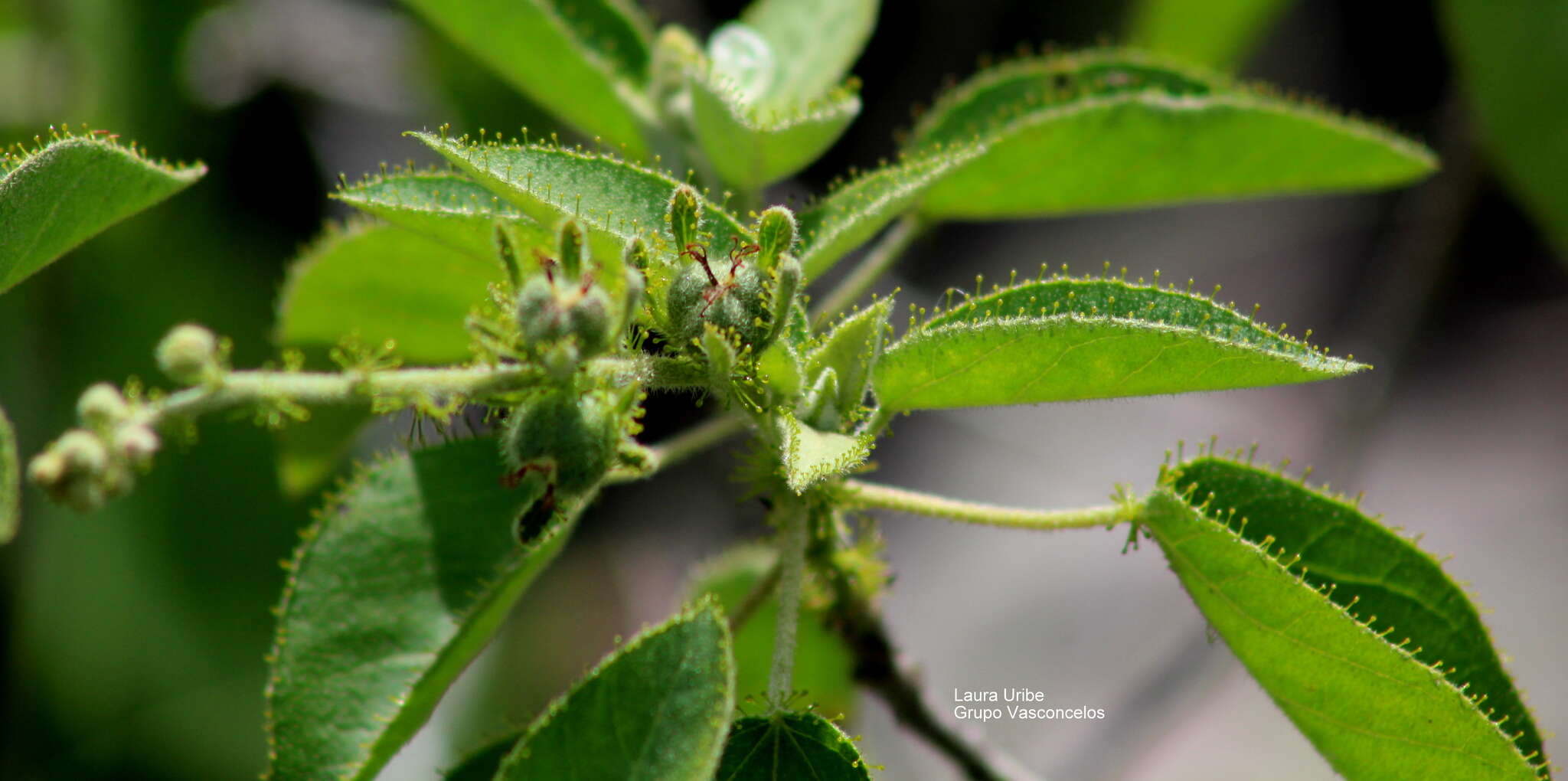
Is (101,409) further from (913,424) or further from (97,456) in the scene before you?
(913,424)

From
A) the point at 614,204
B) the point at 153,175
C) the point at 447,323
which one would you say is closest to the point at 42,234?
the point at 153,175

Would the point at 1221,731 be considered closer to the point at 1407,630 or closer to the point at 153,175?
the point at 1407,630

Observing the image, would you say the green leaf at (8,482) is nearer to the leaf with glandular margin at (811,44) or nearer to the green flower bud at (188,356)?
the green flower bud at (188,356)

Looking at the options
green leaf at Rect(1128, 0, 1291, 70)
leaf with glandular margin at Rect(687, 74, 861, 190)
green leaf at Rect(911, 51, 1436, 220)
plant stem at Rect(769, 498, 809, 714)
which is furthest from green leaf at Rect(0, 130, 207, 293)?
green leaf at Rect(1128, 0, 1291, 70)

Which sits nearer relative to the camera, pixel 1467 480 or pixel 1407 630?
pixel 1407 630

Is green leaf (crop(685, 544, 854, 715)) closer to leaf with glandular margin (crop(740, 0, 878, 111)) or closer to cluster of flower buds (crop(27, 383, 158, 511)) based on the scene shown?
leaf with glandular margin (crop(740, 0, 878, 111))

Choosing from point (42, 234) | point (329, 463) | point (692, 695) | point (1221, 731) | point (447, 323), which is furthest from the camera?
point (1221, 731)

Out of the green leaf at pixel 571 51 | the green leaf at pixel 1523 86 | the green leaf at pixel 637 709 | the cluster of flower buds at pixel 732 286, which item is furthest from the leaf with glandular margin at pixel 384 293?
the green leaf at pixel 1523 86
